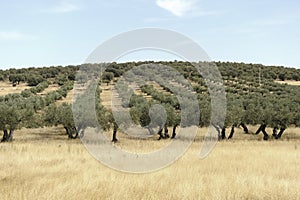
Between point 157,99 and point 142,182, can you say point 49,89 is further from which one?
point 142,182

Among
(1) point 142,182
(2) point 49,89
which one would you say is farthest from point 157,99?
(1) point 142,182

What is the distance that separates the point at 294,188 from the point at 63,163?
11.0m

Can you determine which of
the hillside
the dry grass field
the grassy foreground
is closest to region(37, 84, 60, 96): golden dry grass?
the hillside

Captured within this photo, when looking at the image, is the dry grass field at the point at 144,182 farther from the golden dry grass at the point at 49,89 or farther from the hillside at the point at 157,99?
the golden dry grass at the point at 49,89

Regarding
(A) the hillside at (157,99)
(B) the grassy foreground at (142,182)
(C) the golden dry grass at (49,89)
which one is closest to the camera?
(B) the grassy foreground at (142,182)

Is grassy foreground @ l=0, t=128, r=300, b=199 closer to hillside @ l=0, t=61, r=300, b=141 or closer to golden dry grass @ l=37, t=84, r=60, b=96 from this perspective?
hillside @ l=0, t=61, r=300, b=141

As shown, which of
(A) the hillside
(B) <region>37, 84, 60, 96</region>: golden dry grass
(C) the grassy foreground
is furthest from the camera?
(B) <region>37, 84, 60, 96</region>: golden dry grass

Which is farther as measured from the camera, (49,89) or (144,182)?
(49,89)

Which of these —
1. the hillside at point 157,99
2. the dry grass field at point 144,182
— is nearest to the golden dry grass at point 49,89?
the hillside at point 157,99

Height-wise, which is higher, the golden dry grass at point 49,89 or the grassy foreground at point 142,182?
the golden dry grass at point 49,89

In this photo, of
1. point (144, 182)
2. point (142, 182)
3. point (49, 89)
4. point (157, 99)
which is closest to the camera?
point (142, 182)

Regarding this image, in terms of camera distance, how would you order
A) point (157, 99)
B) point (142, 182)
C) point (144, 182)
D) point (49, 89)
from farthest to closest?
point (49, 89)
point (157, 99)
point (144, 182)
point (142, 182)

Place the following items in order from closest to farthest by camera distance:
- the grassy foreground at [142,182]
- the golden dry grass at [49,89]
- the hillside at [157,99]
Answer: the grassy foreground at [142,182] < the hillside at [157,99] < the golden dry grass at [49,89]

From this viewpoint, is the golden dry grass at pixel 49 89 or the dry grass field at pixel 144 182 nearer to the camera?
the dry grass field at pixel 144 182
